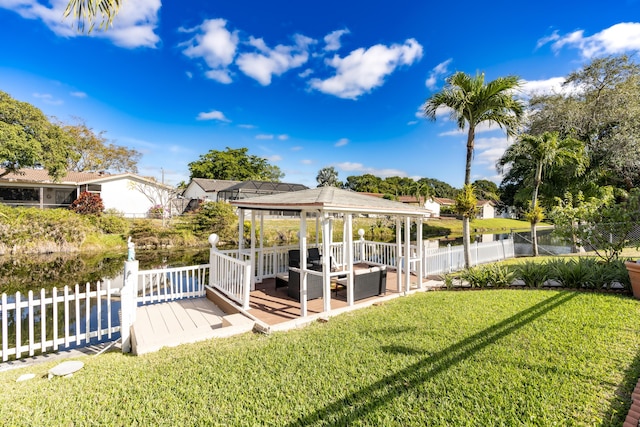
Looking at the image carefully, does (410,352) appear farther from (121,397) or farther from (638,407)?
(121,397)

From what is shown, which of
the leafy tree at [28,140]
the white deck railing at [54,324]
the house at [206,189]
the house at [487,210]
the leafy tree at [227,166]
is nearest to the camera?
the white deck railing at [54,324]

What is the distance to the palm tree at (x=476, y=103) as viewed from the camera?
8562mm

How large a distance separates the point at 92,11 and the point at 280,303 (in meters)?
5.45

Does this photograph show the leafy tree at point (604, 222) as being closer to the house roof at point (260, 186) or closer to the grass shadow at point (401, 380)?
the grass shadow at point (401, 380)

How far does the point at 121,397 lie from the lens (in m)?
2.79

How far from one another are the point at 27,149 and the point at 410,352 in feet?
78.1

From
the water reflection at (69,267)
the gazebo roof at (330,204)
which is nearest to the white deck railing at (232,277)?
the gazebo roof at (330,204)

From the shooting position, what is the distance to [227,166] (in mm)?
49219

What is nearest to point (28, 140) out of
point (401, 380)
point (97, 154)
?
point (97, 154)

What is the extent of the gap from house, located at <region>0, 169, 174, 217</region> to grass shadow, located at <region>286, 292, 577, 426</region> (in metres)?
27.6

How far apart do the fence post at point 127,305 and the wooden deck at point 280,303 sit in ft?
6.59

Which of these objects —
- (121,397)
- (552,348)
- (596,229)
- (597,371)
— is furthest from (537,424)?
(596,229)

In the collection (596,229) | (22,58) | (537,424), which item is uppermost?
(22,58)

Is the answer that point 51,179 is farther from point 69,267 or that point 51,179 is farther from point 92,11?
point 92,11
